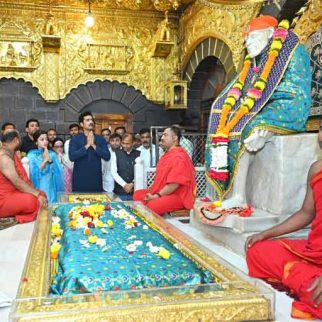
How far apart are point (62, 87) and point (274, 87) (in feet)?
22.9

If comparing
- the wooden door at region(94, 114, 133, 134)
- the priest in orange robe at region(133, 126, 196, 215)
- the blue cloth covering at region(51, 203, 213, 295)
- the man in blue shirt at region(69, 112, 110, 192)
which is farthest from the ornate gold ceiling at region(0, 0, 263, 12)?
the blue cloth covering at region(51, 203, 213, 295)

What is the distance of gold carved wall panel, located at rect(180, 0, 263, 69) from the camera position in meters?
7.27

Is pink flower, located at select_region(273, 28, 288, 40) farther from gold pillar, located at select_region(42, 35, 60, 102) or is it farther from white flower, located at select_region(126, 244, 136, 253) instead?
gold pillar, located at select_region(42, 35, 60, 102)

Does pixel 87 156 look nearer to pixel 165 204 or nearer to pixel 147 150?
→ pixel 147 150

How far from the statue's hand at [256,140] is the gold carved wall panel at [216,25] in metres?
3.19

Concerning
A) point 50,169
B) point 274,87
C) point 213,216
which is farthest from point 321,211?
point 50,169

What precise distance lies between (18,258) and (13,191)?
1.72 meters

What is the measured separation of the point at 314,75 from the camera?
5762mm

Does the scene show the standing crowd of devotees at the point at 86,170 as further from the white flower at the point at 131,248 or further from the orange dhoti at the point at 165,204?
the white flower at the point at 131,248

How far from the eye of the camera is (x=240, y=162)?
12.1 feet

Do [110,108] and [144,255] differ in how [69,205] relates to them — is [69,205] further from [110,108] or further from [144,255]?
[110,108]

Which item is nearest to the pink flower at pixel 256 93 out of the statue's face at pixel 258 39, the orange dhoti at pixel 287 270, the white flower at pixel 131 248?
the statue's face at pixel 258 39

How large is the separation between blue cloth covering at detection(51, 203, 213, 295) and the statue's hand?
1.03m

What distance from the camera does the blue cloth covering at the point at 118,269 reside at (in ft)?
7.36
